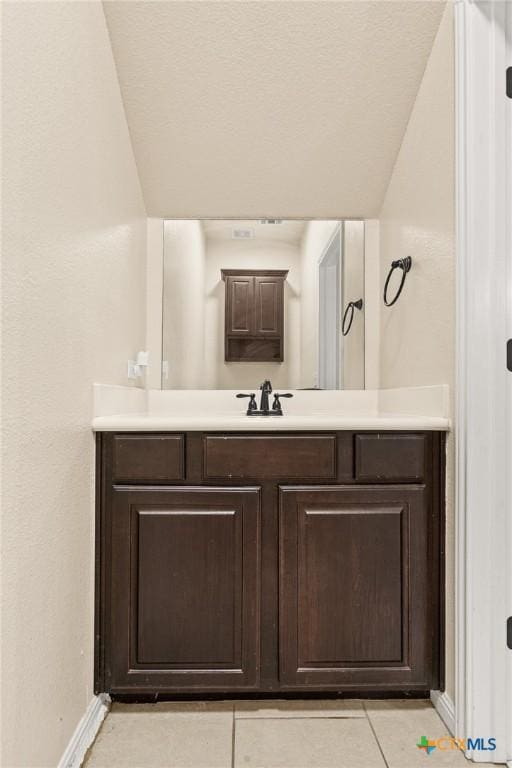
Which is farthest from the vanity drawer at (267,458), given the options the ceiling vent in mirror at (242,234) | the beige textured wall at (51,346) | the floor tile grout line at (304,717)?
the ceiling vent in mirror at (242,234)

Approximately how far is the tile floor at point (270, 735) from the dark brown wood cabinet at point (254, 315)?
4.35 feet

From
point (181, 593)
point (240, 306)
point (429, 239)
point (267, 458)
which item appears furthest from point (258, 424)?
point (240, 306)

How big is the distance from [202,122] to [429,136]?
2.68 ft

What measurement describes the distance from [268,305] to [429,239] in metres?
0.83

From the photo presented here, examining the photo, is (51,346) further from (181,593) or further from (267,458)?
(181,593)

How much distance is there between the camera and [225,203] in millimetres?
2338

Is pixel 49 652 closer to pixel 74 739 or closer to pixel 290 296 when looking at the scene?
pixel 74 739

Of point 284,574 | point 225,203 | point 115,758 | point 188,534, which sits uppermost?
point 225,203

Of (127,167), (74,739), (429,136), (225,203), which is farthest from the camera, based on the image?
(225,203)

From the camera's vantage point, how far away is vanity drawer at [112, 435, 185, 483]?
158 centimetres

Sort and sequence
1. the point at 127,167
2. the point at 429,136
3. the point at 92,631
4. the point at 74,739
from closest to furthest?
the point at 74,739, the point at 92,631, the point at 429,136, the point at 127,167

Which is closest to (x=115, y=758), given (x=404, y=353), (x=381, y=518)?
(x=381, y=518)

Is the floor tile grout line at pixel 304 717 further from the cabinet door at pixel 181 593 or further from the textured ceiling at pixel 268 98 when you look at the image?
the textured ceiling at pixel 268 98

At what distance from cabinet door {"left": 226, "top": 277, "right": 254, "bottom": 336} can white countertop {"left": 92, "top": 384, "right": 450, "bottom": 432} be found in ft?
0.93
